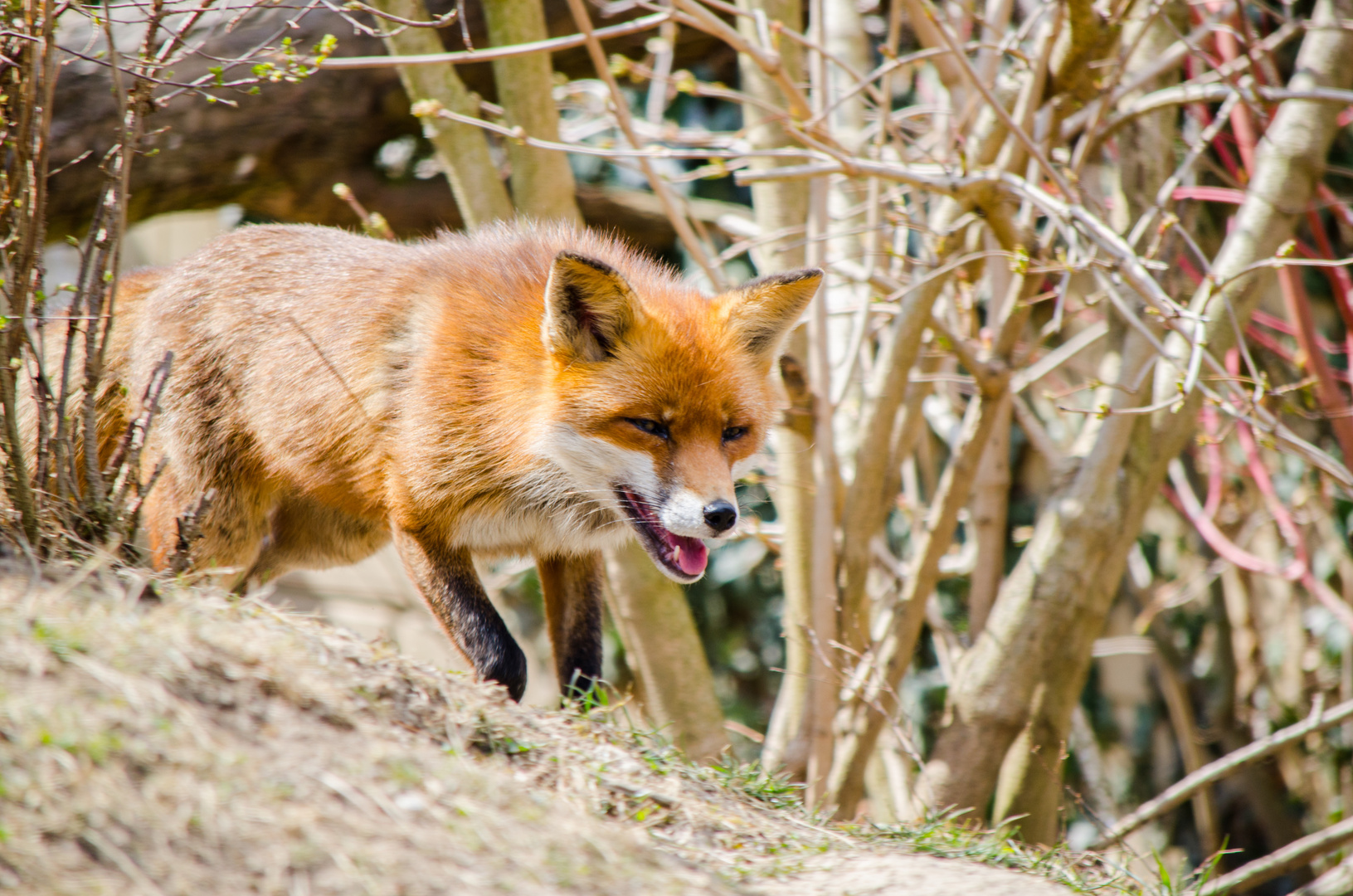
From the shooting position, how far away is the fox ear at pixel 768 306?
12.4 feet

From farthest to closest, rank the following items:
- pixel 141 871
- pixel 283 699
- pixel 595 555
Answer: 1. pixel 595 555
2. pixel 283 699
3. pixel 141 871

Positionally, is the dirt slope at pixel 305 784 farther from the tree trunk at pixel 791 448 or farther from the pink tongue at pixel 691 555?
the tree trunk at pixel 791 448

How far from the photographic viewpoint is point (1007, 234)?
4.59 m

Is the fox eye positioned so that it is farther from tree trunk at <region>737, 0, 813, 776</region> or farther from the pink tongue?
tree trunk at <region>737, 0, 813, 776</region>

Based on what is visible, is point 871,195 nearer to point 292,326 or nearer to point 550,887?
point 292,326

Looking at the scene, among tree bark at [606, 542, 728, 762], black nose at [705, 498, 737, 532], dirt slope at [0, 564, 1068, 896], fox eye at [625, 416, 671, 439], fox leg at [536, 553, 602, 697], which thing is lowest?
tree bark at [606, 542, 728, 762]

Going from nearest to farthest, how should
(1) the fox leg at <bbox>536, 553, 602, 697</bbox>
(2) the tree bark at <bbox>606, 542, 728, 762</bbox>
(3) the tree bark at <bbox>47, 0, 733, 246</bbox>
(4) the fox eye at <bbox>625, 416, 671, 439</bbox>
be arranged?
(4) the fox eye at <bbox>625, 416, 671, 439</bbox> → (1) the fox leg at <bbox>536, 553, 602, 697</bbox> → (2) the tree bark at <bbox>606, 542, 728, 762</bbox> → (3) the tree bark at <bbox>47, 0, 733, 246</bbox>

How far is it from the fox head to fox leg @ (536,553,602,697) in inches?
17.7

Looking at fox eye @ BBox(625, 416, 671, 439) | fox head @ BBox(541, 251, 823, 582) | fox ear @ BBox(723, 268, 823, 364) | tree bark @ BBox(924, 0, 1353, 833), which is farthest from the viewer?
tree bark @ BBox(924, 0, 1353, 833)

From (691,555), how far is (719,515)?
0.30m

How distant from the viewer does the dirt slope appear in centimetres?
196

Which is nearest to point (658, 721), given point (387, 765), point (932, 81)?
point (387, 765)

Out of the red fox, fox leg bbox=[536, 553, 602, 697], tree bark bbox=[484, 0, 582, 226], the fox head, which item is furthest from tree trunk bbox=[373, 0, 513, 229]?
fox leg bbox=[536, 553, 602, 697]

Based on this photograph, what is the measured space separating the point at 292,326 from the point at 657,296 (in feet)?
4.41
